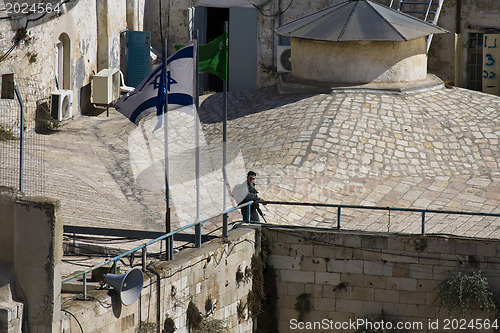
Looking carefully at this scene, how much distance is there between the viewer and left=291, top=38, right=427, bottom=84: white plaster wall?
23031mm

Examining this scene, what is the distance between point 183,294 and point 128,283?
1.69 meters

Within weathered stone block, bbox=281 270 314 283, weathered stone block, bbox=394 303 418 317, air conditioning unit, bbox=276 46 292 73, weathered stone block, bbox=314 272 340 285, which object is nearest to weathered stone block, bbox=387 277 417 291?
weathered stone block, bbox=394 303 418 317

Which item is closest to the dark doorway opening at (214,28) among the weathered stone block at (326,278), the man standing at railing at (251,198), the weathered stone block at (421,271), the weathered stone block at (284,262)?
the man standing at railing at (251,198)

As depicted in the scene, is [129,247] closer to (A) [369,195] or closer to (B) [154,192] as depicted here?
(B) [154,192]

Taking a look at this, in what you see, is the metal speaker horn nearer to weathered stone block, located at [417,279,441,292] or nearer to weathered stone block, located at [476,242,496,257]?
weathered stone block, located at [417,279,441,292]

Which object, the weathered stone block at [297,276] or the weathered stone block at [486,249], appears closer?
the weathered stone block at [486,249]

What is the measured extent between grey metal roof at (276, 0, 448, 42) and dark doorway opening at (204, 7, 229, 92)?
738cm

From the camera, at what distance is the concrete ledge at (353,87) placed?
75.6 ft

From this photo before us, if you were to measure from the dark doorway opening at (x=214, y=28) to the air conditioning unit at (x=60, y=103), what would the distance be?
748cm

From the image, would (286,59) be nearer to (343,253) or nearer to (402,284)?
(343,253)

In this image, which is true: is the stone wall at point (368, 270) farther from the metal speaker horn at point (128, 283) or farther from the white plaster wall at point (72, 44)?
the white plaster wall at point (72, 44)

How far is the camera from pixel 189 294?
1581 centimetres

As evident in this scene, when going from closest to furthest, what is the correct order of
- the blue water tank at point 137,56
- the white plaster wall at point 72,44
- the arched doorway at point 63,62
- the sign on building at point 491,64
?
the white plaster wall at point 72,44 < the arched doorway at point 63,62 < the sign on building at point 491,64 < the blue water tank at point 137,56

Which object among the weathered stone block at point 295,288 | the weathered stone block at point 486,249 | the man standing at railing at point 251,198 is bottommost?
the weathered stone block at point 295,288
